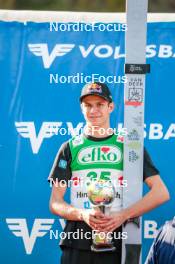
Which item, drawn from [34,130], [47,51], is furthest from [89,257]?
[47,51]

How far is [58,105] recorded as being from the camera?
5.73m

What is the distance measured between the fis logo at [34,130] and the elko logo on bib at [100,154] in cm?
73

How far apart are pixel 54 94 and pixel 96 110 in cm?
80

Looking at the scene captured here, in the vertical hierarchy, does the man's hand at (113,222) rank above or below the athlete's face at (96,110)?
below

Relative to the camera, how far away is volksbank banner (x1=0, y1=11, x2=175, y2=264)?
5691mm

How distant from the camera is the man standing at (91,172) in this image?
4.95 m

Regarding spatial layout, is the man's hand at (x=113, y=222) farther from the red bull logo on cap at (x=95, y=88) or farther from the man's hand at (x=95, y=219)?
the red bull logo on cap at (x=95, y=88)

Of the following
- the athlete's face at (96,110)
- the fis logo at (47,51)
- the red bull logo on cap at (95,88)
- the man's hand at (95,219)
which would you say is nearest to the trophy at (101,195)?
the man's hand at (95,219)

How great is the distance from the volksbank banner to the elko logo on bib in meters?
0.71
